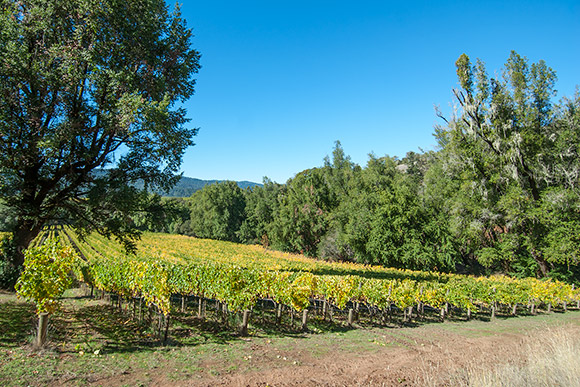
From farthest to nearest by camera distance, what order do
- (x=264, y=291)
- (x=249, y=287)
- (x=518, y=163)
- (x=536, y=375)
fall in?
(x=518, y=163) → (x=264, y=291) → (x=249, y=287) → (x=536, y=375)

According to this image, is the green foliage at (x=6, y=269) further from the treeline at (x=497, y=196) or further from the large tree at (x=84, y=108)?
the treeline at (x=497, y=196)

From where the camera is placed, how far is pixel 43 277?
6523 mm

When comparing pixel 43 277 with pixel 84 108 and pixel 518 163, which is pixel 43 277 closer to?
pixel 84 108

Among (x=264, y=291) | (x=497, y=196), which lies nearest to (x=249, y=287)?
(x=264, y=291)

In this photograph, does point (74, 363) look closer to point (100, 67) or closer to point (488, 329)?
point (100, 67)

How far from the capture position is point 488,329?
12.1 metres

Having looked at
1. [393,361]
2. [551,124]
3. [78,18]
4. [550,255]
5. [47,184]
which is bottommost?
[393,361]

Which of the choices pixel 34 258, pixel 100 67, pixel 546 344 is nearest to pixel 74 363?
pixel 34 258

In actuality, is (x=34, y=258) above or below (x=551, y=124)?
below

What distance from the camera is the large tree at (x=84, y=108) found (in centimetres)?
1027

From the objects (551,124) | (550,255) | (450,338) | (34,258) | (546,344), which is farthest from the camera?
(551,124)

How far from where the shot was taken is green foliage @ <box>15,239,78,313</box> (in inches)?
253

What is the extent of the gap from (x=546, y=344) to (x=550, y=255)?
20377 millimetres

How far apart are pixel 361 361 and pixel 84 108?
1290 centimetres
